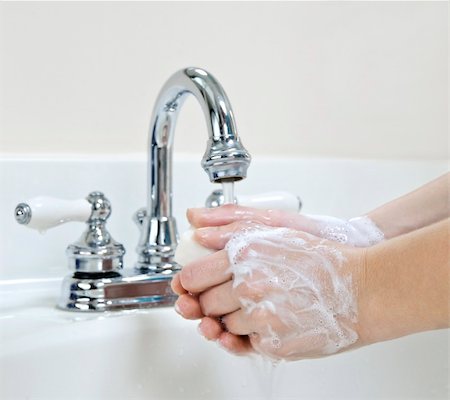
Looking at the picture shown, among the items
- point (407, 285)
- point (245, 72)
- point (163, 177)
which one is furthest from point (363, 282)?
point (245, 72)

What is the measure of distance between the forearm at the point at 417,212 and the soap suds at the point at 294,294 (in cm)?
17

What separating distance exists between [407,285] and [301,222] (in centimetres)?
16

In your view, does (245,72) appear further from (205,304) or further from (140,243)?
(205,304)

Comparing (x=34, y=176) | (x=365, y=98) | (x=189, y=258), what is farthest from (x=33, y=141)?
(x=365, y=98)

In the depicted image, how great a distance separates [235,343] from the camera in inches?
22.3

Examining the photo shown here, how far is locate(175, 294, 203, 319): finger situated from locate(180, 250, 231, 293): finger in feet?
0.04

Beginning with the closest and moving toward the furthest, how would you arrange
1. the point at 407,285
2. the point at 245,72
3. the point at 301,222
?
the point at 407,285 < the point at 301,222 < the point at 245,72

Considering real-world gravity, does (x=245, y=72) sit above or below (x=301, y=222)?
above

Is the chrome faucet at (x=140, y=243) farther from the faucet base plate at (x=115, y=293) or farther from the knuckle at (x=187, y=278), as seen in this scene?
the knuckle at (x=187, y=278)

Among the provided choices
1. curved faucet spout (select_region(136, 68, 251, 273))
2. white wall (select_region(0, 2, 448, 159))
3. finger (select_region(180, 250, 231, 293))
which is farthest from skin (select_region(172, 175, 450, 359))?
white wall (select_region(0, 2, 448, 159))

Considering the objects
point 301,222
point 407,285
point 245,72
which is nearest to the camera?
point 407,285

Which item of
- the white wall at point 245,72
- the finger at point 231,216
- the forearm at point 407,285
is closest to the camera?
the forearm at point 407,285

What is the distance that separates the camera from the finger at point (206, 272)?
21.7 inches

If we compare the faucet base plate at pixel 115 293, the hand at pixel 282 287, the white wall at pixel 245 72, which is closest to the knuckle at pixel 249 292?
the hand at pixel 282 287
